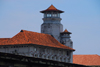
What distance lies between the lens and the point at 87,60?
15900cm

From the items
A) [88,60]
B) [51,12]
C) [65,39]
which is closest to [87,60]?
[88,60]

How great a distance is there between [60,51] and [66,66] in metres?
71.2

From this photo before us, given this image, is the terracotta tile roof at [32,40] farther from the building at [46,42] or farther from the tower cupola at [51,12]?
the tower cupola at [51,12]

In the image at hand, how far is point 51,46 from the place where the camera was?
122250mm

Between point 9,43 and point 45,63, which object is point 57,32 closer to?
point 9,43

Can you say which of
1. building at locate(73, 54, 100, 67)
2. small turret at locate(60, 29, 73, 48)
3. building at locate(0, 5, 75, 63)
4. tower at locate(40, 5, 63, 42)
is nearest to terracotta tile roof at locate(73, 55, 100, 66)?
building at locate(73, 54, 100, 67)

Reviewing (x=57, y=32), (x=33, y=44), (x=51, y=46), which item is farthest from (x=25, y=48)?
(x=57, y=32)

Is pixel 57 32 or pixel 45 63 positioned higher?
pixel 57 32

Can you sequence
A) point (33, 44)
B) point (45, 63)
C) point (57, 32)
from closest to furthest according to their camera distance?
point (45, 63)
point (33, 44)
point (57, 32)

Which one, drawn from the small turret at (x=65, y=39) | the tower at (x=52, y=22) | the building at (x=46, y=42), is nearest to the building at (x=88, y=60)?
the building at (x=46, y=42)

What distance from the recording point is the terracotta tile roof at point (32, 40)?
115562 millimetres

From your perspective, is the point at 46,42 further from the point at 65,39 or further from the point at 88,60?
the point at 88,60

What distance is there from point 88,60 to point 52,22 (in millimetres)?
31073

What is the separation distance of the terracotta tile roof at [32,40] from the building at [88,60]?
2777 centimetres
